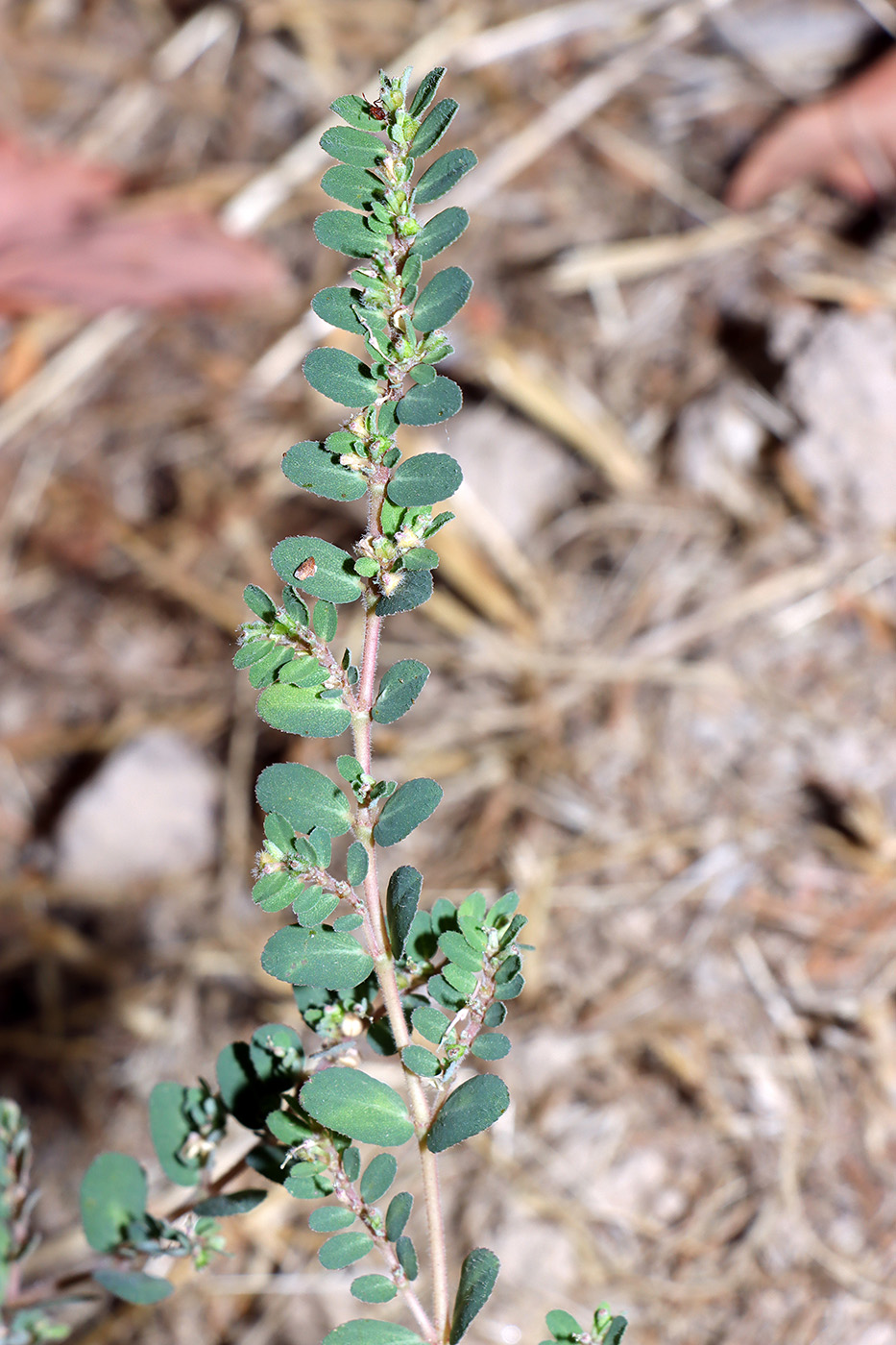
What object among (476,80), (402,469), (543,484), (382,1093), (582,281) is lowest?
(382,1093)

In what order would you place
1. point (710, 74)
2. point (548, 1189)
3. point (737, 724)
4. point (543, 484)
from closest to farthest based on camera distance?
point (548, 1189) < point (737, 724) < point (543, 484) < point (710, 74)

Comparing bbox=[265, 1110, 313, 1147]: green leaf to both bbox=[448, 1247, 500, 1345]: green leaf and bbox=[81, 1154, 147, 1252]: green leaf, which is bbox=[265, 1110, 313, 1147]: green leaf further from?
bbox=[81, 1154, 147, 1252]: green leaf

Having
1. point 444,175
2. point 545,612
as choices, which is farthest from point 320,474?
point 545,612

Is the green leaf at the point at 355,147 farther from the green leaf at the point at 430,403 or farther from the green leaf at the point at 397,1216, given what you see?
the green leaf at the point at 397,1216

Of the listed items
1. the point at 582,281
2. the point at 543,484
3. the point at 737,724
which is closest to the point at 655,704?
the point at 737,724

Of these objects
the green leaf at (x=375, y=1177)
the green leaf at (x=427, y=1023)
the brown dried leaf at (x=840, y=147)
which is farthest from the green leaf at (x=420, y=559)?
the brown dried leaf at (x=840, y=147)

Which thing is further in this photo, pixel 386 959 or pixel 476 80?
pixel 476 80

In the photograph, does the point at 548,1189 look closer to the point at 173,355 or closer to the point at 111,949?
the point at 111,949
